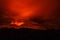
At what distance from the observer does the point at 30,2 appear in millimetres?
1756

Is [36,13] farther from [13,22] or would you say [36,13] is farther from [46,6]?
[13,22]

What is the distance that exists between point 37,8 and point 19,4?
0.70 feet
